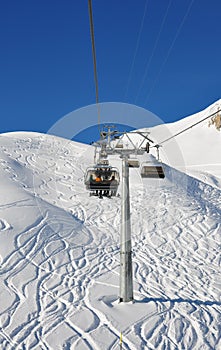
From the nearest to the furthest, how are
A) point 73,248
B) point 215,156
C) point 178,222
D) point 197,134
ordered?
point 73,248 < point 178,222 < point 215,156 < point 197,134

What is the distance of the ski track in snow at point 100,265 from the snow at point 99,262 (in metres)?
0.04

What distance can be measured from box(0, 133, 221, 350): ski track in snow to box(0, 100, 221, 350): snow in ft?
0.15

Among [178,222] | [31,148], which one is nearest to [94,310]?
[178,222]

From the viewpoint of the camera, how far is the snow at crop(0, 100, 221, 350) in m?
10.6

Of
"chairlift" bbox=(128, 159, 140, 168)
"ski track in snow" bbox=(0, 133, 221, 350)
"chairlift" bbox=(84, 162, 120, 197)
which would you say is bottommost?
"ski track in snow" bbox=(0, 133, 221, 350)

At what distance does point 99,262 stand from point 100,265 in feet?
1.11

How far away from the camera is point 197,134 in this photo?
127 meters

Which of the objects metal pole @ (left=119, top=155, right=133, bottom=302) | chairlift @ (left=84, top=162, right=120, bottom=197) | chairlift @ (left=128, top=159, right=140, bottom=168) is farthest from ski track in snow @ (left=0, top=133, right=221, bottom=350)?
chairlift @ (left=128, top=159, right=140, bottom=168)

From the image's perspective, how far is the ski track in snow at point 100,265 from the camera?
1051 cm

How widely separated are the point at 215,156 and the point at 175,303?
91290 millimetres

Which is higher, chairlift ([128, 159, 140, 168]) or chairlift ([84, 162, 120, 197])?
chairlift ([128, 159, 140, 168])

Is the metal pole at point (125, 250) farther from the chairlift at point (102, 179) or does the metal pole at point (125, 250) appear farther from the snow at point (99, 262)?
the snow at point (99, 262)

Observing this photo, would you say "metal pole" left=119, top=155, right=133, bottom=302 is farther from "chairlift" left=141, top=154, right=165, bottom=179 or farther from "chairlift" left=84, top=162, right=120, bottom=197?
"chairlift" left=141, top=154, right=165, bottom=179

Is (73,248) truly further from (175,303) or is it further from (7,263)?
(175,303)
